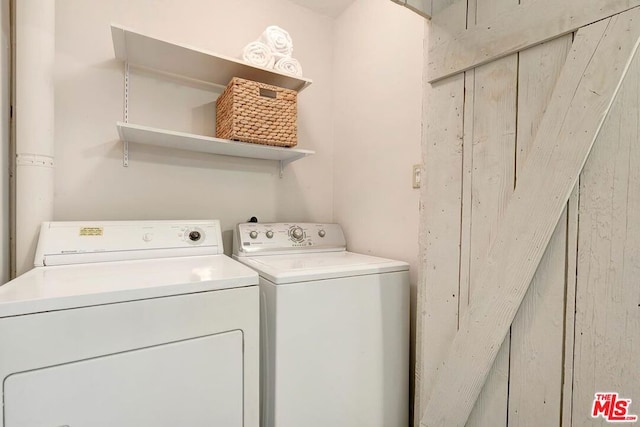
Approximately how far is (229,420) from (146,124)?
1509 millimetres

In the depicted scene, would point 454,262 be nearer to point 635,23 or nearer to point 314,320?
point 314,320

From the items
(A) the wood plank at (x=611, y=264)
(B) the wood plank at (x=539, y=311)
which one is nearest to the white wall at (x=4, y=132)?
(B) the wood plank at (x=539, y=311)

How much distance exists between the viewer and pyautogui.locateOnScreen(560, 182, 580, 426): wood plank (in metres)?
0.85

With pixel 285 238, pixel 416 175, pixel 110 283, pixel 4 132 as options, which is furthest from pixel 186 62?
pixel 416 175

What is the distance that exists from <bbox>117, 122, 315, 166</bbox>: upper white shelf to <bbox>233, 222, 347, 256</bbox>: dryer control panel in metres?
0.43

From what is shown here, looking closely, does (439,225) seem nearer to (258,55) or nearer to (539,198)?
(539,198)

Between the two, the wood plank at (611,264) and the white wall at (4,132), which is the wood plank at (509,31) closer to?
the wood plank at (611,264)

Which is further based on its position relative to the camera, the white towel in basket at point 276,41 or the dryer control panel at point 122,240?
the white towel in basket at point 276,41

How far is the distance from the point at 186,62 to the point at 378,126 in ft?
3.73

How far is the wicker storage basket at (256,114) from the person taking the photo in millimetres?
1525

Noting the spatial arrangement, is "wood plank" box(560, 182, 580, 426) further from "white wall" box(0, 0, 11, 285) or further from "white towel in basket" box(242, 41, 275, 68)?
"white wall" box(0, 0, 11, 285)
